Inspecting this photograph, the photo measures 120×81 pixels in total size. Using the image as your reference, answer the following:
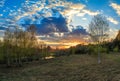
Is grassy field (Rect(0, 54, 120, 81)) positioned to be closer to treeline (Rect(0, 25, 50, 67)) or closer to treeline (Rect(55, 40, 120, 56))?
treeline (Rect(0, 25, 50, 67))

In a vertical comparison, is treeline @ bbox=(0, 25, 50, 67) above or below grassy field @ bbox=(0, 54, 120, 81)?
above

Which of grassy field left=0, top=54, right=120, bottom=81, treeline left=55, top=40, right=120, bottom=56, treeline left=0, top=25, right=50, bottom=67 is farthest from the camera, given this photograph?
treeline left=55, top=40, right=120, bottom=56

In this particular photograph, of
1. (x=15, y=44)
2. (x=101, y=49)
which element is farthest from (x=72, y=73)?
(x=101, y=49)

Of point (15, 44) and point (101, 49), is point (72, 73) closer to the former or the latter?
point (15, 44)

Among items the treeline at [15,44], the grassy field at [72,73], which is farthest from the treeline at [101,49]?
the grassy field at [72,73]

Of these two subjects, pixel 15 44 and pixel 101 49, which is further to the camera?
pixel 101 49

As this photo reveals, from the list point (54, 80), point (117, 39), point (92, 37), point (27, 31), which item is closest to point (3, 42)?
point (27, 31)

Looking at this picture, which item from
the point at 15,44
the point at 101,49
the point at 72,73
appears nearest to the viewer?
the point at 72,73

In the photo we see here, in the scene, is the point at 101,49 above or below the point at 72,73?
above

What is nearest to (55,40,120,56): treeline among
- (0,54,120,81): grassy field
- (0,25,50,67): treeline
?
(0,25,50,67): treeline

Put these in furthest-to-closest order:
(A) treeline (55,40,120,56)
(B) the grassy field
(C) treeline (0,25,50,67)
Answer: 1. (A) treeline (55,40,120,56)
2. (C) treeline (0,25,50,67)
3. (B) the grassy field

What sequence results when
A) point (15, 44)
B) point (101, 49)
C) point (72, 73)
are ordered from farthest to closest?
1. point (101, 49)
2. point (15, 44)
3. point (72, 73)

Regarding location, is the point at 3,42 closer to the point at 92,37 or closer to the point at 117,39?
the point at 92,37

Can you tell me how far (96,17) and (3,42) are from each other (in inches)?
1549
